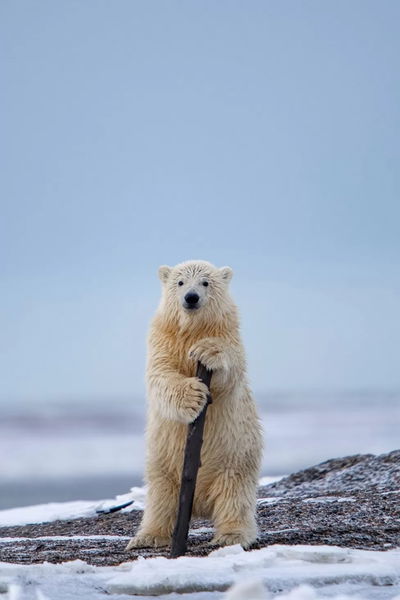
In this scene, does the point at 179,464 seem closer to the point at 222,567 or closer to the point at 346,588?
the point at 222,567

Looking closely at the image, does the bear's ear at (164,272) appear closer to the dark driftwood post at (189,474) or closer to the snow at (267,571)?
the dark driftwood post at (189,474)

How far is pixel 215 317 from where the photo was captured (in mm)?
8391

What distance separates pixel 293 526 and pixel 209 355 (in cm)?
243

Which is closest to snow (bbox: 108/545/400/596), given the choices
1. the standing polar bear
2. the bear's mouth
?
the standing polar bear

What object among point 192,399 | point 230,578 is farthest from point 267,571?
point 192,399

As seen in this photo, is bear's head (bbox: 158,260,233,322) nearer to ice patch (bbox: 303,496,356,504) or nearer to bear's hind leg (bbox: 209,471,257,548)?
bear's hind leg (bbox: 209,471,257,548)

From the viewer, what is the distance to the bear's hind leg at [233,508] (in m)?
8.12

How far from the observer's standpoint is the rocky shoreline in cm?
797

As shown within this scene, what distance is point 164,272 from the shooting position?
888 centimetres

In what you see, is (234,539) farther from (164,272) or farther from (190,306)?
(164,272)

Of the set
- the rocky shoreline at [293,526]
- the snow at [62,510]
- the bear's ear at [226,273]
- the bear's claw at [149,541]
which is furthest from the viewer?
the snow at [62,510]

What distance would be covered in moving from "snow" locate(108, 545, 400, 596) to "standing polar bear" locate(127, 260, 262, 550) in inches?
67.2

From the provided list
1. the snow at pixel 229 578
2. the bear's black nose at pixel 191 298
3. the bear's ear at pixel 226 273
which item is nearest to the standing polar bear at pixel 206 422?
the bear's black nose at pixel 191 298

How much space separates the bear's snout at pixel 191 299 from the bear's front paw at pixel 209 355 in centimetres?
37
